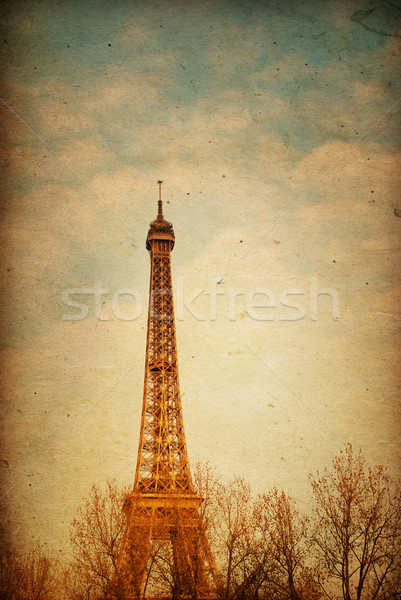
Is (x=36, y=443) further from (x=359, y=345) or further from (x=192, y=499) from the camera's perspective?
(x=359, y=345)

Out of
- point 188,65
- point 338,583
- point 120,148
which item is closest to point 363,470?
point 338,583

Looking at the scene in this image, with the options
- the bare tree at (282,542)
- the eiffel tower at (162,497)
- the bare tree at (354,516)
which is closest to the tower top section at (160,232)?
the eiffel tower at (162,497)

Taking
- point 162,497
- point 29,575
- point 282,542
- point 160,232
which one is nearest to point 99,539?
point 29,575

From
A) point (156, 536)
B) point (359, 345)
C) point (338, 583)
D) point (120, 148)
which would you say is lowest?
point (338, 583)

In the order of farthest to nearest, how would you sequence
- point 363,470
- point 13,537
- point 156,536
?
point 156,536, point 363,470, point 13,537

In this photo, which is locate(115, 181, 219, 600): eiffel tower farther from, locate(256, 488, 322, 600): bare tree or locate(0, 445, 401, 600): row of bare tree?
locate(256, 488, 322, 600): bare tree

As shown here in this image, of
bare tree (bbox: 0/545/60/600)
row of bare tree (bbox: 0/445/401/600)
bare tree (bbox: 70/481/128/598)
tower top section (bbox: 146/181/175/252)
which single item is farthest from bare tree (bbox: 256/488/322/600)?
tower top section (bbox: 146/181/175/252)

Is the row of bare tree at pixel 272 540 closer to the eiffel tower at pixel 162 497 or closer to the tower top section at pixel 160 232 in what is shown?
the eiffel tower at pixel 162 497
